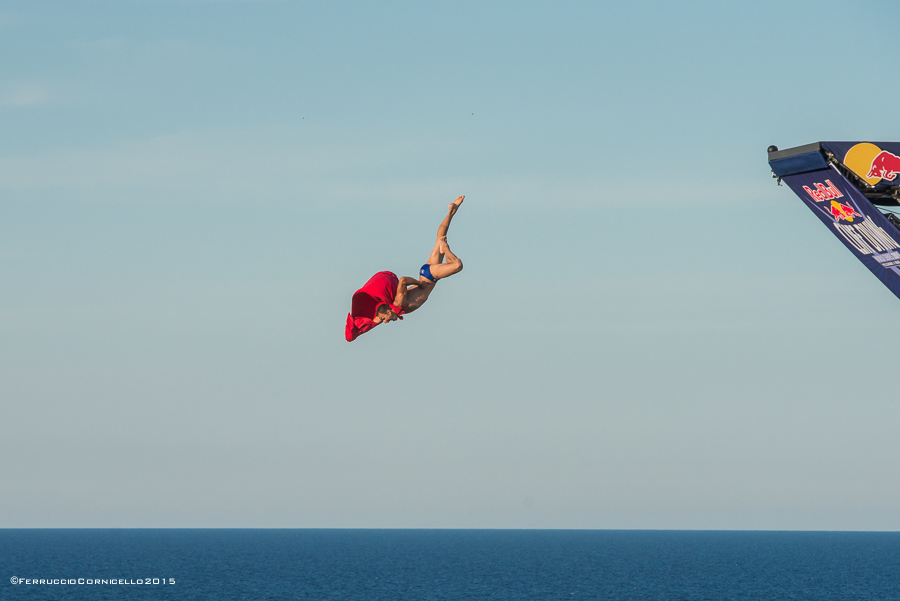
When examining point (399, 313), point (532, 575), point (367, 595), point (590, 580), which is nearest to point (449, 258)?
point (399, 313)

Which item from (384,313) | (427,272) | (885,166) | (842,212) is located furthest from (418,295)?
(885,166)

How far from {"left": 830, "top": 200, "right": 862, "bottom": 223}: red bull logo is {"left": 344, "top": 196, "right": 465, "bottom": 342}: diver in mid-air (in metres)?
15.2

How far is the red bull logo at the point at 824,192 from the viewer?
31.1 metres

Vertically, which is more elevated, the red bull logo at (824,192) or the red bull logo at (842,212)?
the red bull logo at (824,192)

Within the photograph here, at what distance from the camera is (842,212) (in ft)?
102

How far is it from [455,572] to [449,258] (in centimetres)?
18393

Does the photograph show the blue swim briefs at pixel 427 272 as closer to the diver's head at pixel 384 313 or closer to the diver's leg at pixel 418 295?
the diver's leg at pixel 418 295

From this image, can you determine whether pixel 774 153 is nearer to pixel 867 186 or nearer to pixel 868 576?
pixel 867 186

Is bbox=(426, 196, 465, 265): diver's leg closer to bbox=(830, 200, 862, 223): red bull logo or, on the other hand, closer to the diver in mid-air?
the diver in mid-air

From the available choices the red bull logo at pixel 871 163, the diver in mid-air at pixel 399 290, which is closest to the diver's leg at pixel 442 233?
the diver in mid-air at pixel 399 290

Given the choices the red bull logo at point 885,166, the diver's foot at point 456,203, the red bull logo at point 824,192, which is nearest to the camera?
the diver's foot at point 456,203

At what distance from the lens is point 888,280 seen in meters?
30.7

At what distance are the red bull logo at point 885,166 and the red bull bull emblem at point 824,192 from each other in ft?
3.62

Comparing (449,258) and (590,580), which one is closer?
(449,258)
